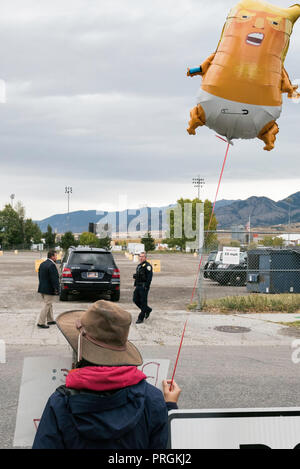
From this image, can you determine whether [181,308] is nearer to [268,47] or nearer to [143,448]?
[268,47]

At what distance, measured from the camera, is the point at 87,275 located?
14.8m

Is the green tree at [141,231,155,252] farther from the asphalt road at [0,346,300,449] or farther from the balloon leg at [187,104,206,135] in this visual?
the balloon leg at [187,104,206,135]

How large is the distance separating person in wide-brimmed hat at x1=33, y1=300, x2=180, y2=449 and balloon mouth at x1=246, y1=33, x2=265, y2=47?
2760 millimetres

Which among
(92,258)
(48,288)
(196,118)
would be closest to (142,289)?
(48,288)

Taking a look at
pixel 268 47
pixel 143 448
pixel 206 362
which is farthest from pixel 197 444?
pixel 206 362

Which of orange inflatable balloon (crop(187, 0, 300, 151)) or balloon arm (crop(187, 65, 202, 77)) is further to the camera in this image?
balloon arm (crop(187, 65, 202, 77))

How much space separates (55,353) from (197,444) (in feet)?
20.2

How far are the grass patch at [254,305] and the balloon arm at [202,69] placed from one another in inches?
405

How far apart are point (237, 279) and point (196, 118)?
17.5 metres

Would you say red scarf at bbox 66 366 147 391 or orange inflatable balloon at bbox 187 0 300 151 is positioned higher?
orange inflatable balloon at bbox 187 0 300 151

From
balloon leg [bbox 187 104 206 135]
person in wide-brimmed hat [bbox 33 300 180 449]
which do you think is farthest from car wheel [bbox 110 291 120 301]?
person in wide-brimmed hat [bbox 33 300 180 449]

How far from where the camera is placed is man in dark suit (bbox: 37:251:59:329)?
1091 centimetres

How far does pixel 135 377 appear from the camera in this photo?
2.07m

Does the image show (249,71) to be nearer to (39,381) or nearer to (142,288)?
(39,381)
